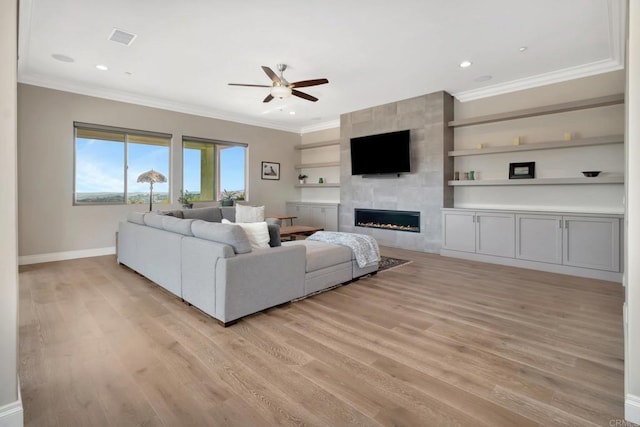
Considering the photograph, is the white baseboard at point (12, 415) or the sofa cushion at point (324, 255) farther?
the sofa cushion at point (324, 255)

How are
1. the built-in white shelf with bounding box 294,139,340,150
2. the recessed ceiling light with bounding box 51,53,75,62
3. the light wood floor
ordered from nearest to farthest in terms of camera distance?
the light wood floor, the recessed ceiling light with bounding box 51,53,75,62, the built-in white shelf with bounding box 294,139,340,150

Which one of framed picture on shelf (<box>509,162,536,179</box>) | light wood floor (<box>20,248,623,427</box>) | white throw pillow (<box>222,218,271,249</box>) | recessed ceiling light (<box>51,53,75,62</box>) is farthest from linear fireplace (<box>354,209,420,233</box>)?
recessed ceiling light (<box>51,53,75,62</box>)

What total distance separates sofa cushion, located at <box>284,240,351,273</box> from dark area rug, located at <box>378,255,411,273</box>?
0.95m

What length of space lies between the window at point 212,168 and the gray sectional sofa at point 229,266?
2.90m

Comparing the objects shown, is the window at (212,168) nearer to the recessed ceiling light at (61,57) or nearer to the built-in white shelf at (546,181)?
the recessed ceiling light at (61,57)

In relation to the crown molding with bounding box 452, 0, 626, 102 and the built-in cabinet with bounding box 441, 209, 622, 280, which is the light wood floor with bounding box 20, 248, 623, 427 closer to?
the built-in cabinet with bounding box 441, 209, 622, 280

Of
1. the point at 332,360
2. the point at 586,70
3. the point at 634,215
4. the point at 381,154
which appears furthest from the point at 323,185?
the point at 634,215

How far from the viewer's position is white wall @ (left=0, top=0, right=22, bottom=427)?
A: 1.38 meters

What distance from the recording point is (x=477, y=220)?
5156 mm

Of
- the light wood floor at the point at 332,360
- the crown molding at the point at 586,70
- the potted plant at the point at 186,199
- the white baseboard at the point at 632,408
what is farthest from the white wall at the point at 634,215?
the potted plant at the point at 186,199

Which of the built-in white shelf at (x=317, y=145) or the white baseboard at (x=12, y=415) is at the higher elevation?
the built-in white shelf at (x=317, y=145)

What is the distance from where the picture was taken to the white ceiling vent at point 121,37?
3528 millimetres

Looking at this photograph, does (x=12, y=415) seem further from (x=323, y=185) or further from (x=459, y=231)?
(x=323, y=185)

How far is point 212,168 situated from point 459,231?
522 centimetres
